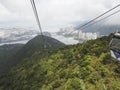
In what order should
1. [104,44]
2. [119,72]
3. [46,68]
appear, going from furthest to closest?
[46,68] < [104,44] < [119,72]

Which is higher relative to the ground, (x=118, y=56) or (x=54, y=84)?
(x=118, y=56)

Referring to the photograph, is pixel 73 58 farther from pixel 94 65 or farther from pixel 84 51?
pixel 94 65

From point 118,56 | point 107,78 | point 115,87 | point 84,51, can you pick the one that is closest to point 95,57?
point 84,51

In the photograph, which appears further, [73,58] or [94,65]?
[73,58]

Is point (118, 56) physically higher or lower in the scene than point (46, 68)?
higher

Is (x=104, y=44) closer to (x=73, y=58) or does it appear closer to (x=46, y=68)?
(x=73, y=58)

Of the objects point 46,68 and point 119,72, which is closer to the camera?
point 119,72

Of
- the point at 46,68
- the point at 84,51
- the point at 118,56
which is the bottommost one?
the point at 46,68

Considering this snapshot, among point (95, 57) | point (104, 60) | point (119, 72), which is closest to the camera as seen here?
point (119, 72)

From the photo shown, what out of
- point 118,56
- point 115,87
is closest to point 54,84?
point 115,87
